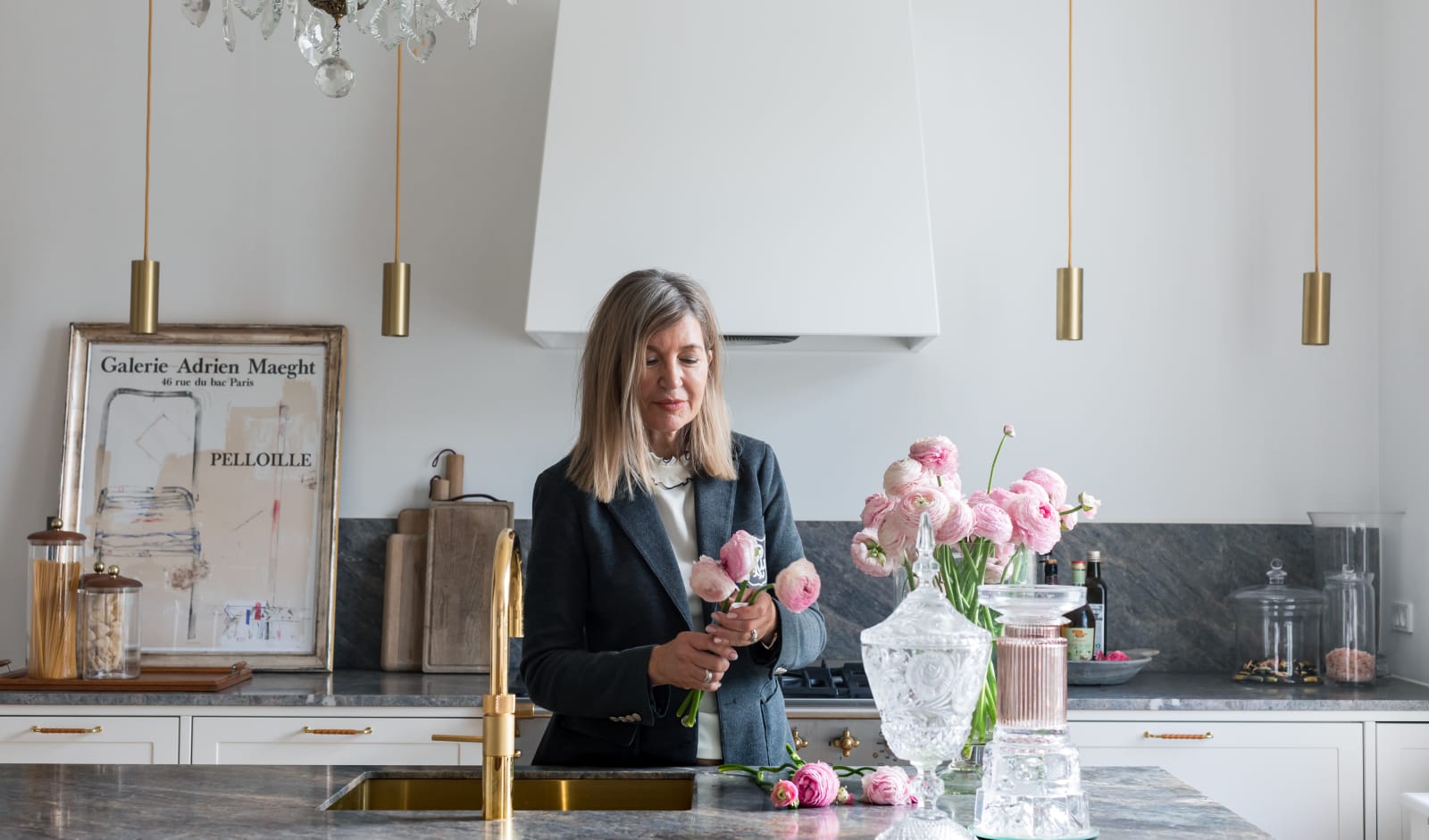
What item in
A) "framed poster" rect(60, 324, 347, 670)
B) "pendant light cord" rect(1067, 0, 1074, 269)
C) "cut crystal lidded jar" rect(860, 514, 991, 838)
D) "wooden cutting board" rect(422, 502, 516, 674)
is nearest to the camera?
"cut crystal lidded jar" rect(860, 514, 991, 838)

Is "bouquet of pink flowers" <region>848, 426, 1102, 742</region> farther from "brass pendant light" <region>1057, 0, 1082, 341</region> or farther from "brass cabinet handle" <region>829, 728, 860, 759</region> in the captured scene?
"brass pendant light" <region>1057, 0, 1082, 341</region>

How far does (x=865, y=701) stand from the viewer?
2.92 metres

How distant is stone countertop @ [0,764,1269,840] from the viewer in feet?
4.84

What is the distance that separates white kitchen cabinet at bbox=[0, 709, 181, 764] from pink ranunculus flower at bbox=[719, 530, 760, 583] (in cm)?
201

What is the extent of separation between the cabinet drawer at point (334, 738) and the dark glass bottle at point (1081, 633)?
1.41 metres

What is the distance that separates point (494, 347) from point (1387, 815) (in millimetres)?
2451

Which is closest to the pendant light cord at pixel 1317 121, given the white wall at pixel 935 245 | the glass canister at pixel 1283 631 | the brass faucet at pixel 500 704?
the white wall at pixel 935 245

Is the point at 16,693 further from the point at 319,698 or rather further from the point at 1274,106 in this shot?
the point at 1274,106

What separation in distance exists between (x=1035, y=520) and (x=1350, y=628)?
208 centimetres

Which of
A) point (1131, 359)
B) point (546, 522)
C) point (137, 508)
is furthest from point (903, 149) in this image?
point (137, 508)

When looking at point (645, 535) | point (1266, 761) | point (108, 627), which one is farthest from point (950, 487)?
point (108, 627)

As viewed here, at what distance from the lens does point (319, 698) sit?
9.71ft

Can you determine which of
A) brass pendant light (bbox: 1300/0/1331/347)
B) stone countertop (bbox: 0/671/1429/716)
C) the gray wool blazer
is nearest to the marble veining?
stone countertop (bbox: 0/671/1429/716)

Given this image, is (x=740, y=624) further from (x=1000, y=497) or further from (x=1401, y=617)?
(x=1401, y=617)
